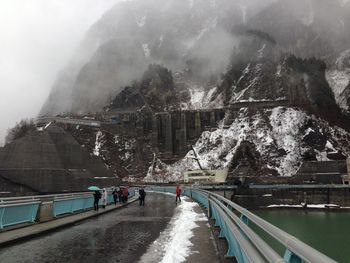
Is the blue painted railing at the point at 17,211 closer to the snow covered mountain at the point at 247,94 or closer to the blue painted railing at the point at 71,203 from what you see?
the blue painted railing at the point at 71,203

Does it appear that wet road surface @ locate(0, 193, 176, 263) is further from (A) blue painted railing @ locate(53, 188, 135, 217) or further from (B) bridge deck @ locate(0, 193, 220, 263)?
(A) blue painted railing @ locate(53, 188, 135, 217)

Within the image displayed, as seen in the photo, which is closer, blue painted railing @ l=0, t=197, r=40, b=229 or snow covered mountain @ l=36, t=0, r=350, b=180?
blue painted railing @ l=0, t=197, r=40, b=229

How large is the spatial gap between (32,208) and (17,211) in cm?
141

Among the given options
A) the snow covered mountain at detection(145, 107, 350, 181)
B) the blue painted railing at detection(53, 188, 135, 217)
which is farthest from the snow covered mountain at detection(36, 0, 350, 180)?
the blue painted railing at detection(53, 188, 135, 217)

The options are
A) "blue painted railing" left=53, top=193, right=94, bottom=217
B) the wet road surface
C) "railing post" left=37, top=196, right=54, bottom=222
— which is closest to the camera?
the wet road surface

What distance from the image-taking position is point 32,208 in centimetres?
1723

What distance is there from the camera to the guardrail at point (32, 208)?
49.1 ft

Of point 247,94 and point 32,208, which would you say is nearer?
point 32,208

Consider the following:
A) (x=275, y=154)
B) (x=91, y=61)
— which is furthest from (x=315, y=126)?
Answer: (x=91, y=61)

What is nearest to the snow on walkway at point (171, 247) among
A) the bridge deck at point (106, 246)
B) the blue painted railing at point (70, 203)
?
the bridge deck at point (106, 246)

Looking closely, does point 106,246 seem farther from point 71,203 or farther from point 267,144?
point 267,144

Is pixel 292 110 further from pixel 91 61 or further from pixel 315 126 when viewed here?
pixel 91 61

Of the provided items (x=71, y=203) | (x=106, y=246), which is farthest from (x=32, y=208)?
(x=106, y=246)

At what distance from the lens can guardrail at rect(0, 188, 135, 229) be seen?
14977 mm
